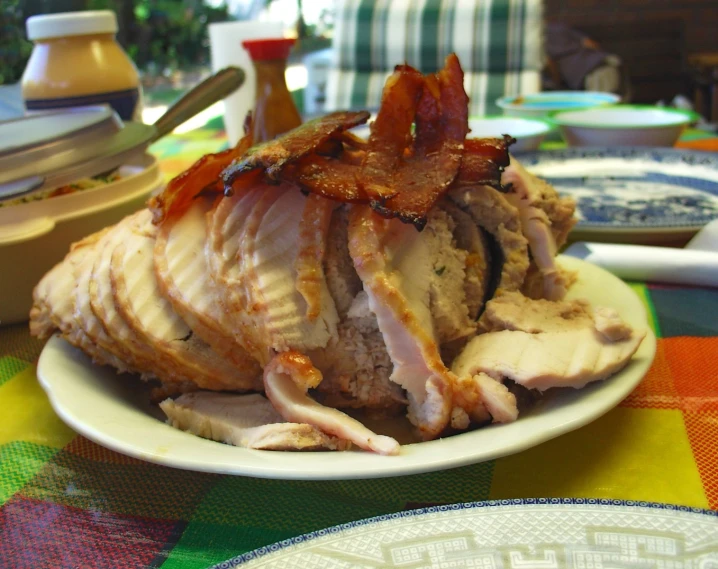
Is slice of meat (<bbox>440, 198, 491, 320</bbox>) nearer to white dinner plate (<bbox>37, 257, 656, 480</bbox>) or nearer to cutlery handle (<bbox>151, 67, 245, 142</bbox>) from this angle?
white dinner plate (<bbox>37, 257, 656, 480</bbox>)

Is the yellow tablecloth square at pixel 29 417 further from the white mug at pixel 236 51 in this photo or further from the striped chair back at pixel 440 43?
the striped chair back at pixel 440 43

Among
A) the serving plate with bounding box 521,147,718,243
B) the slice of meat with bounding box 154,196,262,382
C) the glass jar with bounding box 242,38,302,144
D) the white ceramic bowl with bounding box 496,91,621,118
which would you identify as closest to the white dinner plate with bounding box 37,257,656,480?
the slice of meat with bounding box 154,196,262,382

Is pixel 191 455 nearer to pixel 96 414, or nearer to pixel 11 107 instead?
pixel 96 414

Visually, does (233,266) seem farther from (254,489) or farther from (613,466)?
(613,466)

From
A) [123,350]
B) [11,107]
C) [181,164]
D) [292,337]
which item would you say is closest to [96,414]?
[123,350]

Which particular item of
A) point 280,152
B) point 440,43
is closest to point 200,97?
point 280,152

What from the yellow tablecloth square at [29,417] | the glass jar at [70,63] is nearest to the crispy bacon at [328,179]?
the yellow tablecloth square at [29,417]
